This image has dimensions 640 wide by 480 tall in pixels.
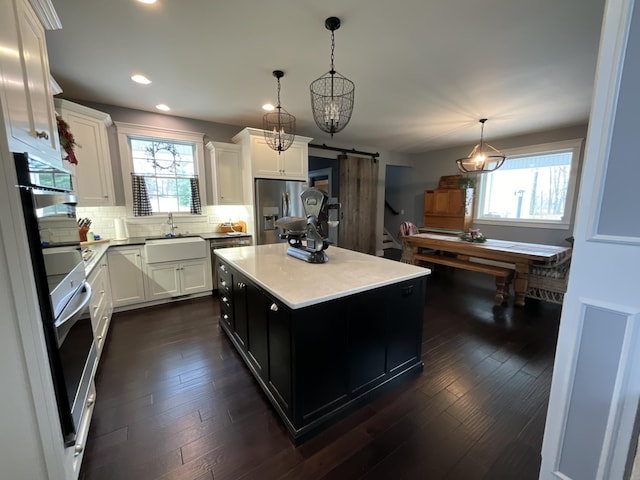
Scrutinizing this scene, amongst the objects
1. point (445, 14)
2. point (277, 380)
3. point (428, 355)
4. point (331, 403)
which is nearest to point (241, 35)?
point (445, 14)

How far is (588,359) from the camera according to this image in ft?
3.42

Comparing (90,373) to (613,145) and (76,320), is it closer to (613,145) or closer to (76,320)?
(76,320)

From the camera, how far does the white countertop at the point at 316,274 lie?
146cm

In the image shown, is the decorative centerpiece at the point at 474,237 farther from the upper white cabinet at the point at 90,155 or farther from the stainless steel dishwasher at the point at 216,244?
the upper white cabinet at the point at 90,155

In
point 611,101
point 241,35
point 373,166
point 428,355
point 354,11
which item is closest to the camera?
point 611,101

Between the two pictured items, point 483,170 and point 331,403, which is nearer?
point 331,403

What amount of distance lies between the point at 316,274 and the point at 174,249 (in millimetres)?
2579

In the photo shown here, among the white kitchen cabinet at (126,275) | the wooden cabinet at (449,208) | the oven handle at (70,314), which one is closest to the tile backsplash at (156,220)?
the white kitchen cabinet at (126,275)

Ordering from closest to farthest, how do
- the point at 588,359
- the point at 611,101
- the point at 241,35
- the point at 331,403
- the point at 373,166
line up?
the point at 611,101, the point at 588,359, the point at 331,403, the point at 241,35, the point at 373,166

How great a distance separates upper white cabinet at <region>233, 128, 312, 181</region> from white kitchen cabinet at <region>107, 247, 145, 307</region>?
195 centimetres

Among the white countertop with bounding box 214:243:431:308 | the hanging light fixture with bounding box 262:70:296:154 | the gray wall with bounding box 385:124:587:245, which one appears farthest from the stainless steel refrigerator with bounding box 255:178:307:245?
the gray wall with bounding box 385:124:587:245

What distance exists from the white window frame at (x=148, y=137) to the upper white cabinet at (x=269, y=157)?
0.62m

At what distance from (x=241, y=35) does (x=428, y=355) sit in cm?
318

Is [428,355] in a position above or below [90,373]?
below
